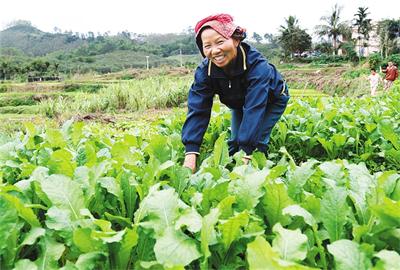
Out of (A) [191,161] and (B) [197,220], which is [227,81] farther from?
(B) [197,220]

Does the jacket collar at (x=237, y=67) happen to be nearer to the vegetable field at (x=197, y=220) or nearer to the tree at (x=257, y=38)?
the vegetable field at (x=197, y=220)

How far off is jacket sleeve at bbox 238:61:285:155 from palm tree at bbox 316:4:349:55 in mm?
68296

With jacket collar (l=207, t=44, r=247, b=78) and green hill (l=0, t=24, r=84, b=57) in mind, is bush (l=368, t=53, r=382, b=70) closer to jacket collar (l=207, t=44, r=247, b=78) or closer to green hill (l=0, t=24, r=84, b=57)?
jacket collar (l=207, t=44, r=247, b=78)

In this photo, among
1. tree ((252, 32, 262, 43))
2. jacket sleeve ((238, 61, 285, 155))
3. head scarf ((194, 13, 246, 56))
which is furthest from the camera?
tree ((252, 32, 262, 43))

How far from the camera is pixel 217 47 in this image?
3.06 metres

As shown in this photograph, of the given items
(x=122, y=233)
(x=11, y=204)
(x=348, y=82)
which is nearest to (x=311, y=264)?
(x=122, y=233)

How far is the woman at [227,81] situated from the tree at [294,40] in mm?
65544

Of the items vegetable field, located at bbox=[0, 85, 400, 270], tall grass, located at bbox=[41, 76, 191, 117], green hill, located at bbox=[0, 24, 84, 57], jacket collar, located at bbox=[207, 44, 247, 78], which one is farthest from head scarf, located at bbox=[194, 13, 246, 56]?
green hill, located at bbox=[0, 24, 84, 57]

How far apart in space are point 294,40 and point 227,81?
6597 centimetres

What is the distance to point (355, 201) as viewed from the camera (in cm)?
179

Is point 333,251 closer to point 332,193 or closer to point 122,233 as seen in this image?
point 332,193

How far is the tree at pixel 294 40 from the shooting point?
66625 millimetres

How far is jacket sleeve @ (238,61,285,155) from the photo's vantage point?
128 inches

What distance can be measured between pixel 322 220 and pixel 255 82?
1.82 meters
